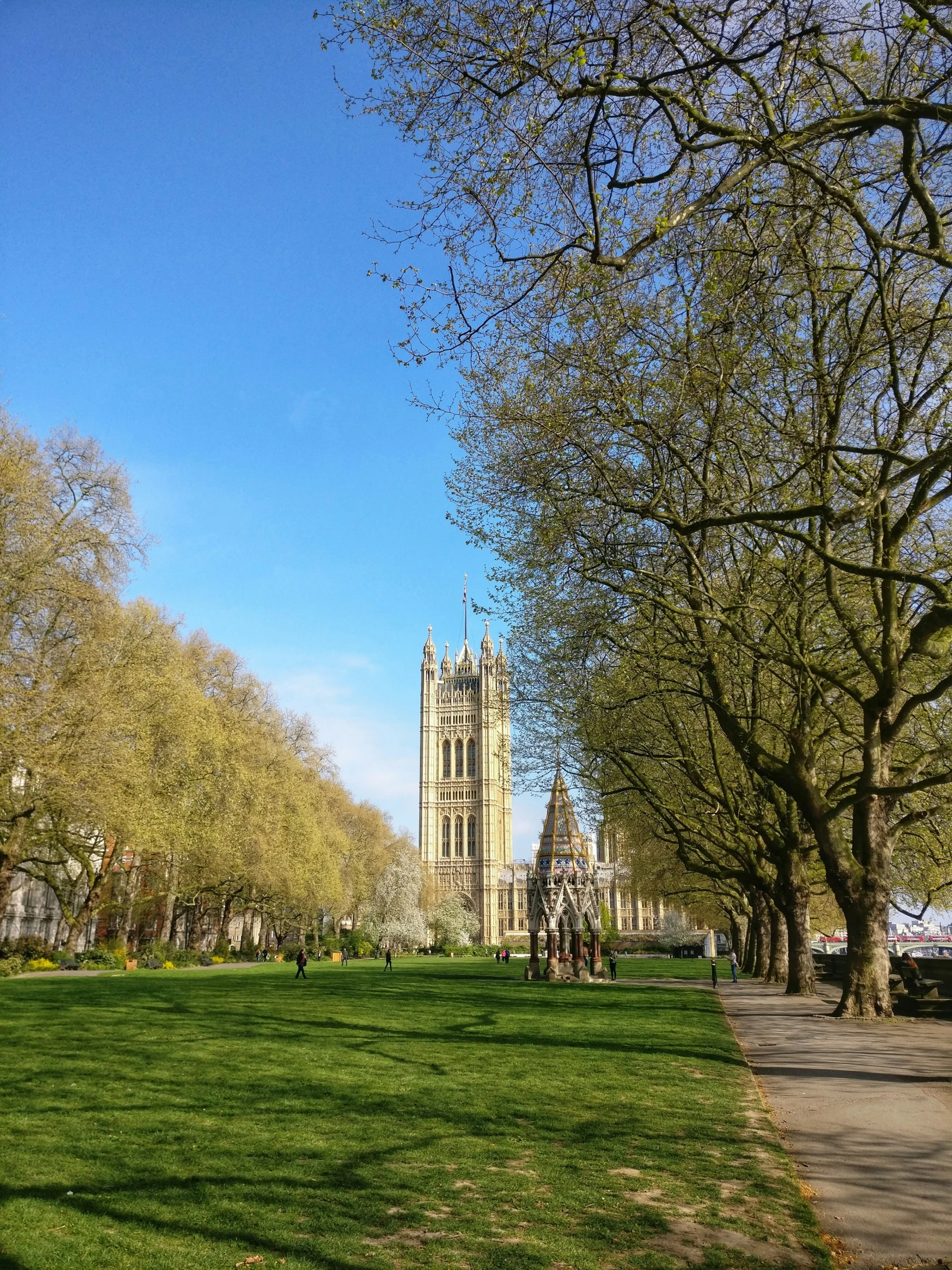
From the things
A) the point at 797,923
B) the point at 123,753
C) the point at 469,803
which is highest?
the point at 469,803

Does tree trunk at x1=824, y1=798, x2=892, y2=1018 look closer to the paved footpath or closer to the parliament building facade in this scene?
the paved footpath

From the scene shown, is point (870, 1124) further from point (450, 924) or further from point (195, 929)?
point (450, 924)

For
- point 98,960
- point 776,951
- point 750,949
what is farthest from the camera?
point 750,949

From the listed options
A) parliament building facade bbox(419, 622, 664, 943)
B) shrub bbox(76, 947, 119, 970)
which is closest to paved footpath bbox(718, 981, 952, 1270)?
shrub bbox(76, 947, 119, 970)

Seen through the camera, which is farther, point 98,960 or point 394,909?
point 394,909

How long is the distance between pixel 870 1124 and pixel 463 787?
491ft

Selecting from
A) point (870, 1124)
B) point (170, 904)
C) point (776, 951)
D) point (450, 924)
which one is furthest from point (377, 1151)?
point (450, 924)

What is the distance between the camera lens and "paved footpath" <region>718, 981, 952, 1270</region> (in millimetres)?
6164

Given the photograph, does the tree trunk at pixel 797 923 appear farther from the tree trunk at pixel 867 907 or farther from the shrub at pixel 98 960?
the shrub at pixel 98 960

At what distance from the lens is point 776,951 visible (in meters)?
35.4

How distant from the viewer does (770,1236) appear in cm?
582

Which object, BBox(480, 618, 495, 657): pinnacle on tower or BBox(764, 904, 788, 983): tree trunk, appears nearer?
BBox(764, 904, 788, 983): tree trunk

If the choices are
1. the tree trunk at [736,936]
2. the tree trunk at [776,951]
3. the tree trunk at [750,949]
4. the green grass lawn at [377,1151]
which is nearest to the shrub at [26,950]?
the green grass lawn at [377,1151]

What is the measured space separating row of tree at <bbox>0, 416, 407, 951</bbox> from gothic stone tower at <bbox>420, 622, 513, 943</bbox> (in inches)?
3475
